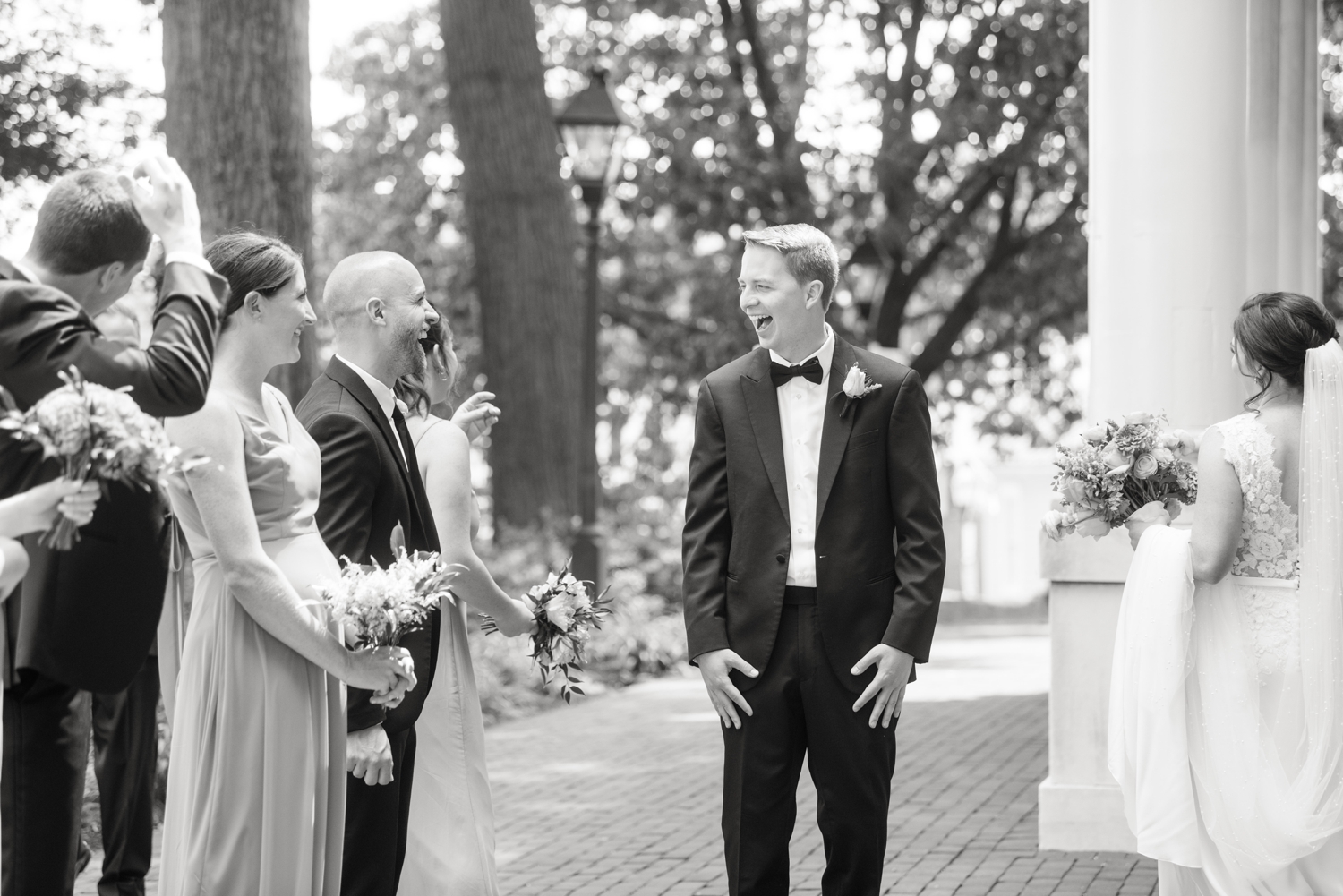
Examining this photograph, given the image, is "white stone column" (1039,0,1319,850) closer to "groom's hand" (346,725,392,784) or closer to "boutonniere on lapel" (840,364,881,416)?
"boutonniere on lapel" (840,364,881,416)

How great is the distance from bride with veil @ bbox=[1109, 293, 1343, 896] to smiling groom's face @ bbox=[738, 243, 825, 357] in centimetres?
128

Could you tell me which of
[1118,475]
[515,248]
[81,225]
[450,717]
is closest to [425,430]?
[450,717]

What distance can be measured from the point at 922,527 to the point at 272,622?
1.88 meters

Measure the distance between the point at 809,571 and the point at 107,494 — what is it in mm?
1988

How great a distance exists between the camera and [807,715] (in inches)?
175

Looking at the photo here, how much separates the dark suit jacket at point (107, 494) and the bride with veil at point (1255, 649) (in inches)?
120

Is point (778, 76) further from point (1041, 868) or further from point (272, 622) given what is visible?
point (272, 622)

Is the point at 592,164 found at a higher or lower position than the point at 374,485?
higher

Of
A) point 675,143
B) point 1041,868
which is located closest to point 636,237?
point 675,143

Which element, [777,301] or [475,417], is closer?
[777,301]

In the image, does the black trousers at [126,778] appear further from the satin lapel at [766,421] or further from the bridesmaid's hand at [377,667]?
the satin lapel at [766,421]

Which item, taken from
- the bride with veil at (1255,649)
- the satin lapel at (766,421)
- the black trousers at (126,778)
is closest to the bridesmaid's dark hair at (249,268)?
the satin lapel at (766,421)

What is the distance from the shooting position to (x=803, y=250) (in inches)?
176

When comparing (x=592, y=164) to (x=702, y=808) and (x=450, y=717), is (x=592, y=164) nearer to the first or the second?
(x=702, y=808)
